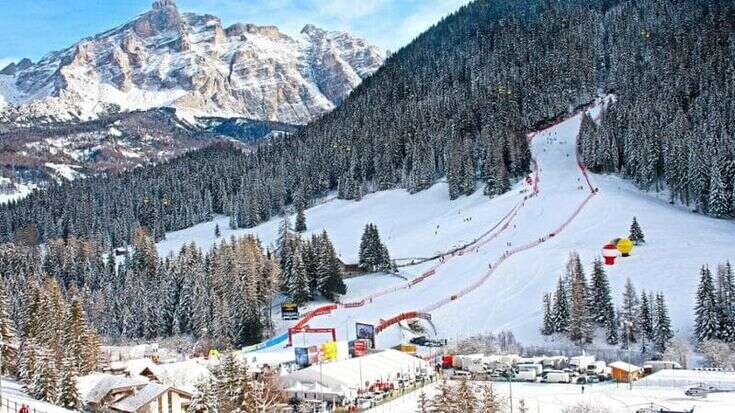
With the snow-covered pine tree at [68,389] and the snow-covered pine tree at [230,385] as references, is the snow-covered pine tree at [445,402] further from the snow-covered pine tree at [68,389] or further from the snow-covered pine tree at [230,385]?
the snow-covered pine tree at [68,389]

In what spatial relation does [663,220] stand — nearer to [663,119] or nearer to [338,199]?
[663,119]

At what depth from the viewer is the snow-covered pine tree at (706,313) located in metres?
63.9

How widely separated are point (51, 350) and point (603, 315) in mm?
46888

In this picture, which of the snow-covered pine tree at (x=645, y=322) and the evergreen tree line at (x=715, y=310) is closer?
the evergreen tree line at (x=715, y=310)

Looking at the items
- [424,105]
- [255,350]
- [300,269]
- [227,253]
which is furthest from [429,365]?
[424,105]

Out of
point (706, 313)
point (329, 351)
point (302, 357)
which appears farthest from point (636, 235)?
point (302, 357)

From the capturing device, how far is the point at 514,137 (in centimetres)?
13762

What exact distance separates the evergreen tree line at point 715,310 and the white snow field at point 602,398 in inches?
490

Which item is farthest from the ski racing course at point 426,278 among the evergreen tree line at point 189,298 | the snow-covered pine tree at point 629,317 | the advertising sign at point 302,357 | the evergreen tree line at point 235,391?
the evergreen tree line at point 235,391

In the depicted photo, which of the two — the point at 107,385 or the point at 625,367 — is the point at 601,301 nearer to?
the point at 625,367

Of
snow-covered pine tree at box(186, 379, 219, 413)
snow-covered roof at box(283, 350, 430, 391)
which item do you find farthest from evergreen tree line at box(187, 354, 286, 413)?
snow-covered roof at box(283, 350, 430, 391)

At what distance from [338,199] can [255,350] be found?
86.1 m

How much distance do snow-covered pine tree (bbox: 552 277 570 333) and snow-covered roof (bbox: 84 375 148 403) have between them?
37518mm

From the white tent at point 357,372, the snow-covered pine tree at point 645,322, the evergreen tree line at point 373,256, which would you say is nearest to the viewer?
the white tent at point 357,372
